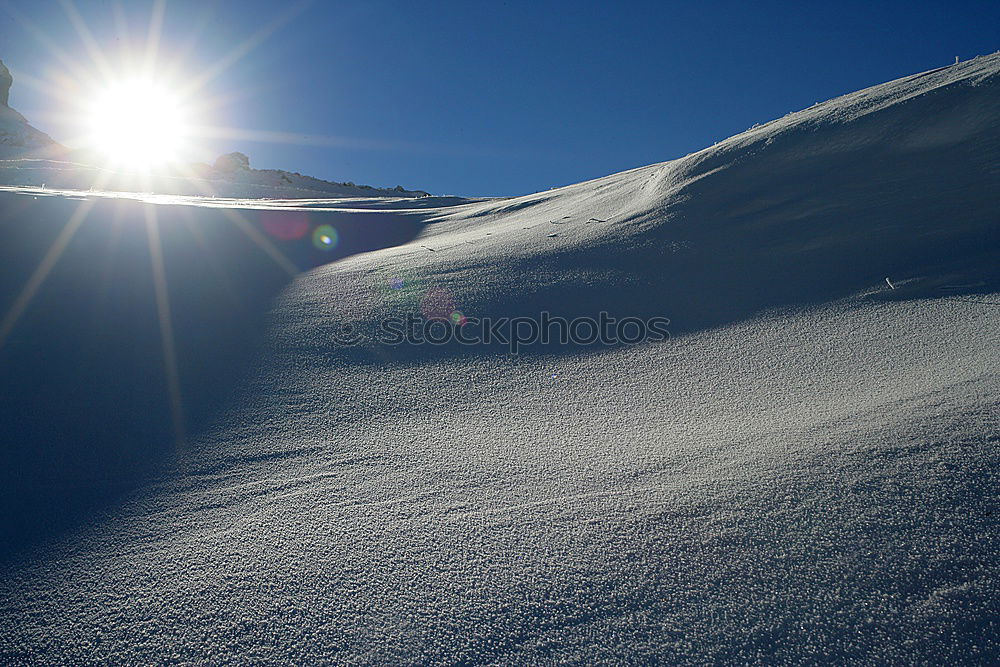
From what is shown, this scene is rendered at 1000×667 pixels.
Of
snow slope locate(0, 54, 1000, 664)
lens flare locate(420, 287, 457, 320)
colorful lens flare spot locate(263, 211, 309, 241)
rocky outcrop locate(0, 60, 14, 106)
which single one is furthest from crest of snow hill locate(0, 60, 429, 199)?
lens flare locate(420, 287, 457, 320)

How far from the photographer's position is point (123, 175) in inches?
680

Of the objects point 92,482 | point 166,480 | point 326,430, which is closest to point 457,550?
point 326,430

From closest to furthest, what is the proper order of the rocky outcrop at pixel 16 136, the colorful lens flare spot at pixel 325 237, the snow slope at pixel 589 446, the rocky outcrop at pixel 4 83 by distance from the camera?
1. the snow slope at pixel 589 446
2. the colorful lens flare spot at pixel 325 237
3. the rocky outcrop at pixel 16 136
4. the rocky outcrop at pixel 4 83

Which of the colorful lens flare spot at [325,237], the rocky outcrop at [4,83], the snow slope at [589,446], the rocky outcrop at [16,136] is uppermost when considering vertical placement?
the rocky outcrop at [4,83]

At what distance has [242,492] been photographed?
1.71 m

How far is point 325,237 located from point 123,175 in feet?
54.3

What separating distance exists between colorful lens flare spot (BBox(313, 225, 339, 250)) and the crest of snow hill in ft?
38.0

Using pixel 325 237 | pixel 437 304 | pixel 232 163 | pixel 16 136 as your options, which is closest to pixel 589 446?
pixel 437 304

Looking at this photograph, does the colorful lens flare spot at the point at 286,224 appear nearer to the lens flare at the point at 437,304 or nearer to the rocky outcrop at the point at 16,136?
the lens flare at the point at 437,304

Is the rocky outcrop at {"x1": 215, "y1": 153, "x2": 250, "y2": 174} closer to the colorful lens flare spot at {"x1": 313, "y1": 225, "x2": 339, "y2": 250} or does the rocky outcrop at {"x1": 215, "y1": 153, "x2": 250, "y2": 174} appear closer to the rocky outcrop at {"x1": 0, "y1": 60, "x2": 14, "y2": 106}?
the rocky outcrop at {"x1": 0, "y1": 60, "x2": 14, "y2": 106}

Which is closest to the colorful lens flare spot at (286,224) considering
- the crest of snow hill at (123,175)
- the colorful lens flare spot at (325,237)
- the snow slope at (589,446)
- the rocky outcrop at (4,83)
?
the colorful lens flare spot at (325,237)

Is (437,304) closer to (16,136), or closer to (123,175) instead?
(123,175)

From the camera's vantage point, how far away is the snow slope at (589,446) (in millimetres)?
1146

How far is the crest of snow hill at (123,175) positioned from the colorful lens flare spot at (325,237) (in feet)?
38.0
